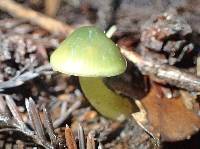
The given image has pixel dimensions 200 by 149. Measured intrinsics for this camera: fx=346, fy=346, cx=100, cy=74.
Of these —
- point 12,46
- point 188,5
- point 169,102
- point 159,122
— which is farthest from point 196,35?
point 12,46

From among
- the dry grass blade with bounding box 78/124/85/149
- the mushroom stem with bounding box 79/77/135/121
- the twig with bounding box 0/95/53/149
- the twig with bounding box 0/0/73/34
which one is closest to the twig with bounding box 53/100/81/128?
the mushroom stem with bounding box 79/77/135/121

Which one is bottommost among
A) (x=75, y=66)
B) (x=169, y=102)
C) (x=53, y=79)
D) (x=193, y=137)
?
(x=193, y=137)

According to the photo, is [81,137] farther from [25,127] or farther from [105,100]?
[105,100]

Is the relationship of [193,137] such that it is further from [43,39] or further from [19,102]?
[43,39]

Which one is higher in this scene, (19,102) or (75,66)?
(75,66)

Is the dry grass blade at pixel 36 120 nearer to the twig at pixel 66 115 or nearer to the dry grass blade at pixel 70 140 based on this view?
the dry grass blade at pixel 70 140

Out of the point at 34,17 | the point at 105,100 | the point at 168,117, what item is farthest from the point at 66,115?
the point at 34,17

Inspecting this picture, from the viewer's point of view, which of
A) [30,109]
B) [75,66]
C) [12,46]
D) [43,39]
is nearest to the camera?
[30,109]
